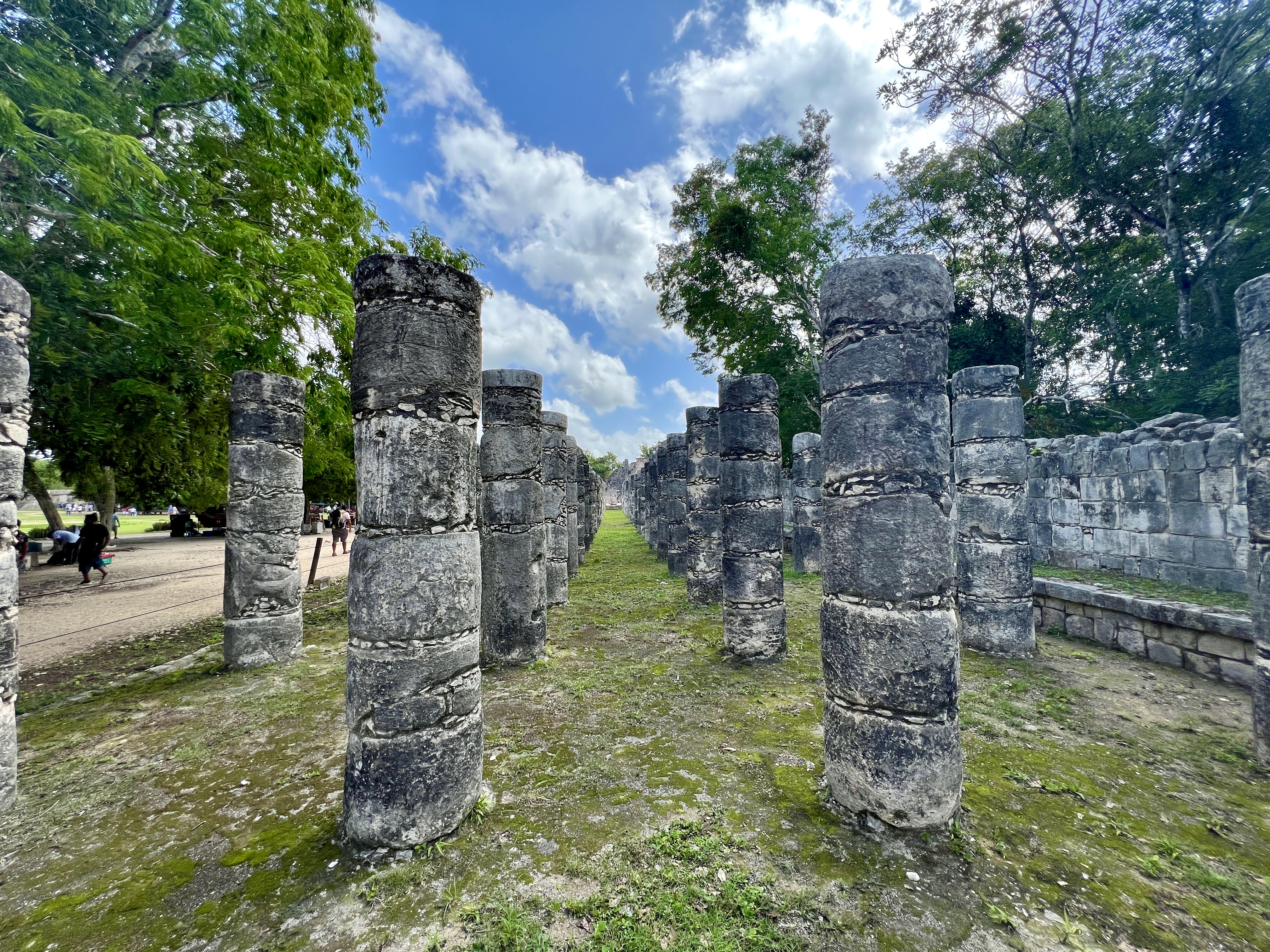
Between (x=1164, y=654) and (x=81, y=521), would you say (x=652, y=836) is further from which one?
(x=81, y=521)

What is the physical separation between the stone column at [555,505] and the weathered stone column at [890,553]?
6.76 m

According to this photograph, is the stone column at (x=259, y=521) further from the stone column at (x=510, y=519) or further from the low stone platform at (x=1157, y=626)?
the low stone platform at (x=1157, y=626)

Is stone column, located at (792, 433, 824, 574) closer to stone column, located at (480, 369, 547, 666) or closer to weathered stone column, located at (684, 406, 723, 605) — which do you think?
weathered stone column, located at (684, 406, 723, 605)

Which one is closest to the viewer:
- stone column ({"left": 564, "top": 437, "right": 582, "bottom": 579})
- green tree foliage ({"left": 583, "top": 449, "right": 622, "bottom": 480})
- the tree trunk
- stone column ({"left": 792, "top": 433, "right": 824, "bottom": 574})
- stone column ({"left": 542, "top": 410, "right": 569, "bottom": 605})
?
stone column ({"left": 542, "top": 410, "right": 569, "bottom": 605})

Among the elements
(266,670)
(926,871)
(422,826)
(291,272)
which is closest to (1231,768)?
(926,871)

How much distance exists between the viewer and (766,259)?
20.7 metres

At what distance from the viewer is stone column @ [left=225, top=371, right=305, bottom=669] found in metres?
6.57

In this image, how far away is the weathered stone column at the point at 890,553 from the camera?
328 cm

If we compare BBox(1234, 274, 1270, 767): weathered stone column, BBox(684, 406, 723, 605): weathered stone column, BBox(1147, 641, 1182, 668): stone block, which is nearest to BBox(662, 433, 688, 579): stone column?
BBox(684, 406, 723, 605): weathered stone column

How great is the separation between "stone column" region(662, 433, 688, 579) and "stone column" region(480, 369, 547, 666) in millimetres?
7234

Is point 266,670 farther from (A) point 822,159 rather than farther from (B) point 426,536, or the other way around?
(A) point 822,159

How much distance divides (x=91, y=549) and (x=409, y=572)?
15.2m

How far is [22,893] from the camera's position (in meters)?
2.85

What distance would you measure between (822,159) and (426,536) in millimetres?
25826
